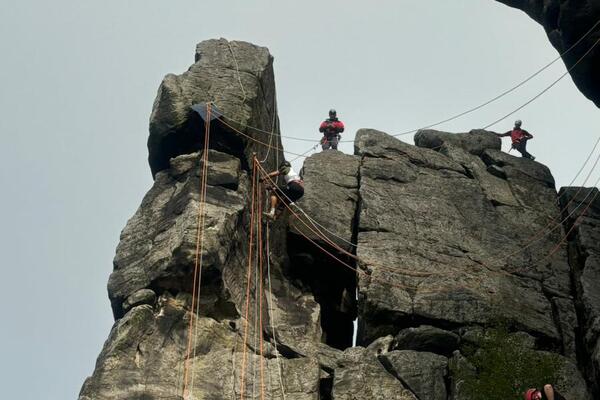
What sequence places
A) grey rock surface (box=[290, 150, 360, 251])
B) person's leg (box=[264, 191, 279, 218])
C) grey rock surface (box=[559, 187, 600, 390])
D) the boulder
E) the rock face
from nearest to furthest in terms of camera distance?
grey rock surface (box=[559, 187, 600, 390]), the rock face, person's leg (box=[264, 191, 279, 218]), grey rock surface (box=[290, 150, 360, 251]), the boulder

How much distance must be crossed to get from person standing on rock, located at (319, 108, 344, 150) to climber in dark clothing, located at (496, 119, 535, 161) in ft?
15.9

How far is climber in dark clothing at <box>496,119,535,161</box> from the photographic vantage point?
3112 centimetres

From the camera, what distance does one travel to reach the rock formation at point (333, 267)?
20.5 m

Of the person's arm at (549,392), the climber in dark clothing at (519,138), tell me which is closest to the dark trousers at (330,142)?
the climber in dark clothing at (519,138)

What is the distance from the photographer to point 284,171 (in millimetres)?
26016

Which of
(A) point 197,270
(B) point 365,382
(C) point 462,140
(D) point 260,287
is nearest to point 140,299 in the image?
(A) point 197,270

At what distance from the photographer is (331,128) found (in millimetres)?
31328

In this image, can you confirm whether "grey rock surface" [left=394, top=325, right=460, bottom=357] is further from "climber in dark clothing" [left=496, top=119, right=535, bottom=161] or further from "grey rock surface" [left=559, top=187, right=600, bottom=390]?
"climber in dark clothing" [left=496, top=119, right=535, bottom=161]

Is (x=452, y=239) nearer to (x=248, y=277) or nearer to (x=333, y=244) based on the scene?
(x=333, y=244)

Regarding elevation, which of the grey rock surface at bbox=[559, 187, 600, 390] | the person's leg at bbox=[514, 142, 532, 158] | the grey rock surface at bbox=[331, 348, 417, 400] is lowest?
the grey rock surface at bbox=[331, 348, 417, 400]

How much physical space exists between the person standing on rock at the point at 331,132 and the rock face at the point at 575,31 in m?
7.17

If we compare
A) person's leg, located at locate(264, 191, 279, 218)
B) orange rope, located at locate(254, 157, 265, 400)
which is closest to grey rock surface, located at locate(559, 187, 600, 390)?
orange rope, located at locate(254, 157, 265, 400)

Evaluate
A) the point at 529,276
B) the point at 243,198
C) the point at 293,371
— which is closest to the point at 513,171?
the point at 529,276

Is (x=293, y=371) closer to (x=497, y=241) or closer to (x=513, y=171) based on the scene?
(x=497, y=241)
